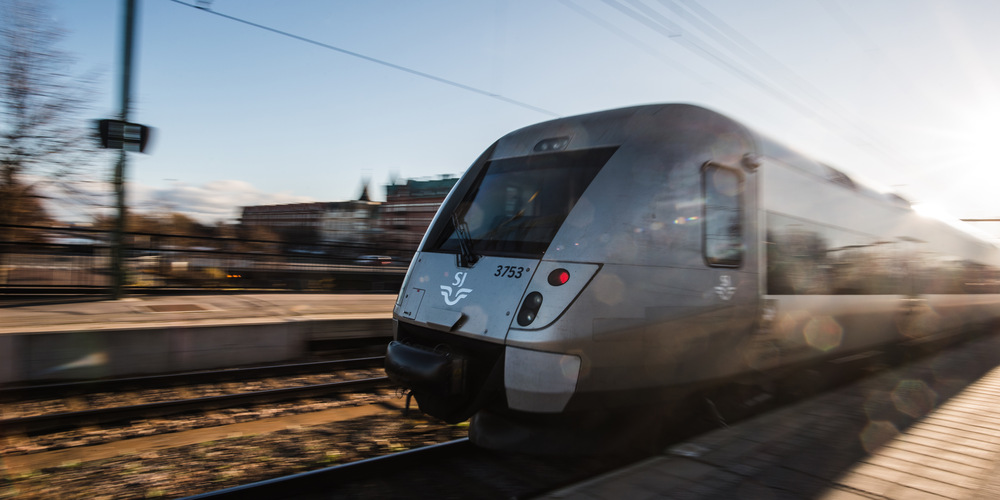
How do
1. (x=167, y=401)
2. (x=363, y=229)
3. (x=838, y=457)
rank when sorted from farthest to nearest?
(x=363, y=229), (x=167, y=401), (x=838, y=457)

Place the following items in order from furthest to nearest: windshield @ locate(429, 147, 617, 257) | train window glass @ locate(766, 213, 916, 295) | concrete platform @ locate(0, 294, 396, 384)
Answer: concrete platform @ locate(0, 294, 396, 384), train window glass @ locate(766, 213, 916, 295), windshield @ locate(429, 147, 617, 257)

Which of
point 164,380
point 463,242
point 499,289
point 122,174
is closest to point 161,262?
point 122,174

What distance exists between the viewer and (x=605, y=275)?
3727 millimetres

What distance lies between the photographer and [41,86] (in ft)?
41.3

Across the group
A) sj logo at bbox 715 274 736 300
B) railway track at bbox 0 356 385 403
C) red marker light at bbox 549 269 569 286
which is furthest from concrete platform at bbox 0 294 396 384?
sj logo at bbox 715 274 736 300

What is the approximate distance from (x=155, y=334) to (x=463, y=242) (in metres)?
4.99

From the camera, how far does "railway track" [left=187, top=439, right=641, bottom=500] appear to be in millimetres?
3562

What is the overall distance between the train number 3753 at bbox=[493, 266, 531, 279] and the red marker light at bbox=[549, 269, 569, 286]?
0.21 m

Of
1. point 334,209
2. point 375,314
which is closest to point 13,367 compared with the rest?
point 375,314

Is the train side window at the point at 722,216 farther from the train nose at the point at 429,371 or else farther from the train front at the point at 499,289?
the train nose at the point at 429,371

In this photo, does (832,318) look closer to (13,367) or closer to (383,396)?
(383,396)

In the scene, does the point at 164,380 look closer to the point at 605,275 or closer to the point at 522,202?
the point at 522,202

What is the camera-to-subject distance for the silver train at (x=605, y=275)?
3.71m

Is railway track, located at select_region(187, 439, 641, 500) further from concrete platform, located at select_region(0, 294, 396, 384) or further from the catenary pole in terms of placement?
the catenary pole
